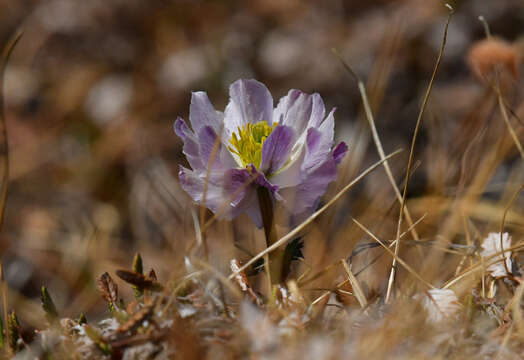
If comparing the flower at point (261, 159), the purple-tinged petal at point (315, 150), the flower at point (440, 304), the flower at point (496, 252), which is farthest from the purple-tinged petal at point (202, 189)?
the flower at point (496, 252)

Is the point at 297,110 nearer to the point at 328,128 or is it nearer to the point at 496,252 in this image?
the point at 328,128

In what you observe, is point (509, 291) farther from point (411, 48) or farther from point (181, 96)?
point (181, 96)

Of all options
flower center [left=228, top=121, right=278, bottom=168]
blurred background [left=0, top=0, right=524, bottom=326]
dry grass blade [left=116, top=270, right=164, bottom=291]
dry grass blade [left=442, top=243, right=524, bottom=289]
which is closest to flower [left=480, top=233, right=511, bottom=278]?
dry grass blade [left=442, top=243, right=524, bottom=289]

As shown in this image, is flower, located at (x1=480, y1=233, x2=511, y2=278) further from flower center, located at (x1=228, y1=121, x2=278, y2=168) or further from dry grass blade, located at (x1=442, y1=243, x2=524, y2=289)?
flower center, located at (x1=228, y1=121, x2=278, y2=168)

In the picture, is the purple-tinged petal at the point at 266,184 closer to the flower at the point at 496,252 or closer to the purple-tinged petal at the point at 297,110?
the purple-tinged petal at the point at 297,110

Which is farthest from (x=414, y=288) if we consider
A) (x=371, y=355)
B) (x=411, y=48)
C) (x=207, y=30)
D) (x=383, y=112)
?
(x=207, y=30)

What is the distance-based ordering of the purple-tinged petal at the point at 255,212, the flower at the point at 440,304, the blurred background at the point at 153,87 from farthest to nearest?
the blurred background at the point at 153,87 < the purple-tinged petal at the point at 255,212 < the flower at the point at 440,304
